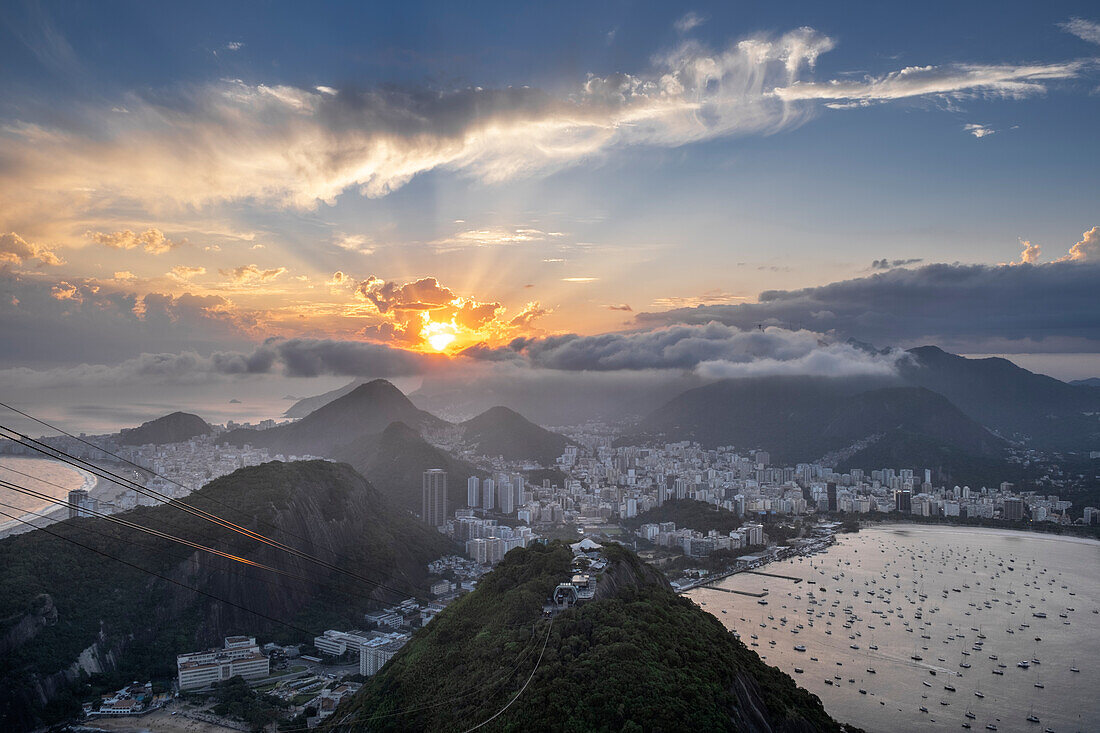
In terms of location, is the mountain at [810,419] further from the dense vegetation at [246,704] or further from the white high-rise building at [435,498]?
the dense vegetation at [246,704]

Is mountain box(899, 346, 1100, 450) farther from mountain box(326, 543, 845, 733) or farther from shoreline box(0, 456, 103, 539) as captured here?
shoreline box(0, 456, 103, 539)

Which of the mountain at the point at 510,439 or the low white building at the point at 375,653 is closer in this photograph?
the low white building at the point at 375,653

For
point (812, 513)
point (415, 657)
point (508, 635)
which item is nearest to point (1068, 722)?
point (508, 635)

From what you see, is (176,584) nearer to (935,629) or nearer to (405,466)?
(935,629)

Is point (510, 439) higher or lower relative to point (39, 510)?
higher

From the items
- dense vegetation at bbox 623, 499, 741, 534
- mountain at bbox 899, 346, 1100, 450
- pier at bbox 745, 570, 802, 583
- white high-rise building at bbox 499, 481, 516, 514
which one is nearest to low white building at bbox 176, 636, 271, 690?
pier at bbox 745, 570, 802, 583

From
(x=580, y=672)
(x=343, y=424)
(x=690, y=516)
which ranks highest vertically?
(x=343, y=424)

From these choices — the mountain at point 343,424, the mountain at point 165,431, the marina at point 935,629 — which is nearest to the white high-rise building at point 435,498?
the marina at point 935,629

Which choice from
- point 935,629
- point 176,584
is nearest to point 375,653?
point 176,584
